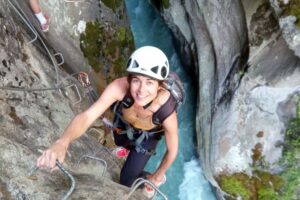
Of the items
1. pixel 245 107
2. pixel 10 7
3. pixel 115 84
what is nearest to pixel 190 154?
pixel 245 107

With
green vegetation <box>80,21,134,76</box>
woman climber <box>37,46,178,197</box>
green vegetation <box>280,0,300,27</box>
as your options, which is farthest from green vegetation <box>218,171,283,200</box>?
woman climber <box>37,46,178,197</box>

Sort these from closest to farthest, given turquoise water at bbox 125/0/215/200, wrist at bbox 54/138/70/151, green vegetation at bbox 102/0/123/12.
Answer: wrist at bbox 54/138/70/151
green vegetation at bbox 102/0/123/12
turquoise water at bbox 125/0/215/200

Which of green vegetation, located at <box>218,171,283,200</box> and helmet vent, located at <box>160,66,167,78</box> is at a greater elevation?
helmet vent, located at <box>160,66,167,78</box>

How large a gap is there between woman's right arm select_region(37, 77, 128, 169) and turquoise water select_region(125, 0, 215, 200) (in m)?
5.06

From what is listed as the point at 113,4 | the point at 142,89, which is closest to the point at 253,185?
the point at 142,89

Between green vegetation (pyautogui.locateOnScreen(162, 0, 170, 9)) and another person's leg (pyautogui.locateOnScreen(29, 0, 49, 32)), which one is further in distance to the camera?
green vegetation (pyautogui.locateOnScreen(162, 0, 170, 9))

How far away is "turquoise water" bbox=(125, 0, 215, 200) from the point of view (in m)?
9.20

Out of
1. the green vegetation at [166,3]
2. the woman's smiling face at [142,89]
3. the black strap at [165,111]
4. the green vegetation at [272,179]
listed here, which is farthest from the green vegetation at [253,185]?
the green vegetation at [166,3]

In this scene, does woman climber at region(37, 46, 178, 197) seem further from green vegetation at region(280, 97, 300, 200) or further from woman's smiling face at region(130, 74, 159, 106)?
green vegetation at region(280, 97, 300, 200)

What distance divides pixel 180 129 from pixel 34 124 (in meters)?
5.45

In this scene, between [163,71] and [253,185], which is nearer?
[163,71]

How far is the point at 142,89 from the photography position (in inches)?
157

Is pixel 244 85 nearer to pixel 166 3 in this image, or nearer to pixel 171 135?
pixel 166 3

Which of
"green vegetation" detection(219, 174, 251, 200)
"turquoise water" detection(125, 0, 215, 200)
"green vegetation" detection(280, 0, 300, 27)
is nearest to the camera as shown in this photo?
"green vegetation" detection(280, 0, 300, 27)
